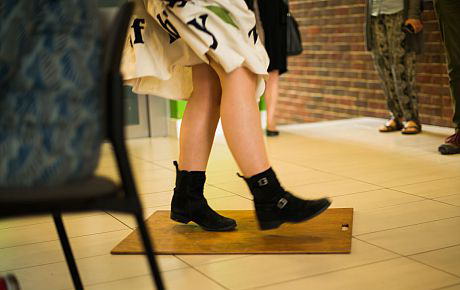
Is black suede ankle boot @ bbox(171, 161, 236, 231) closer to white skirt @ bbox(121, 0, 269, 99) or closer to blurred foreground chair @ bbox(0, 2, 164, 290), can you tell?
white skirt @ bbox(121, 0, 269, 99)

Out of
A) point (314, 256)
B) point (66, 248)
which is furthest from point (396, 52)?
point (66, 248)

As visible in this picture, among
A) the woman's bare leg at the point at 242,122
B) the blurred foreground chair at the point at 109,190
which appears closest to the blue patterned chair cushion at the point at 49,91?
the blurred foreground chair at the point at 109,190

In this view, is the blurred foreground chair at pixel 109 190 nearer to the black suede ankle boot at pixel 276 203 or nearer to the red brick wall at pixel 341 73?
the black suede ankle boot at pixel 276 203

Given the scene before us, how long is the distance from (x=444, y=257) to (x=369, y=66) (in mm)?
4006

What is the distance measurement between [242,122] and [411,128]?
2.80 meters

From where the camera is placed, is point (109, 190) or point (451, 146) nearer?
point (109, 190)

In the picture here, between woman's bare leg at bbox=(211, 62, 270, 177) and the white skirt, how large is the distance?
5 cm

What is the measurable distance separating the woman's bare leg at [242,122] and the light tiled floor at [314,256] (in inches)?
11.1

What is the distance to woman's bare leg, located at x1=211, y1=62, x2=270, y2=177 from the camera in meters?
2.14

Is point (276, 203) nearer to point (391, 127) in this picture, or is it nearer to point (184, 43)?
point (184, 43)

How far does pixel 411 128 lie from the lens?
4691mm

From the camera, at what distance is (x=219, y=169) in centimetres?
370

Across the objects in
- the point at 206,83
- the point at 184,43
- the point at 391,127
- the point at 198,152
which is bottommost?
the point at 391,127

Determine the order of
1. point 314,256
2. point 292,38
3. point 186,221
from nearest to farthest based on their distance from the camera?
point 314,256 < point 186,221 < point 292,38
